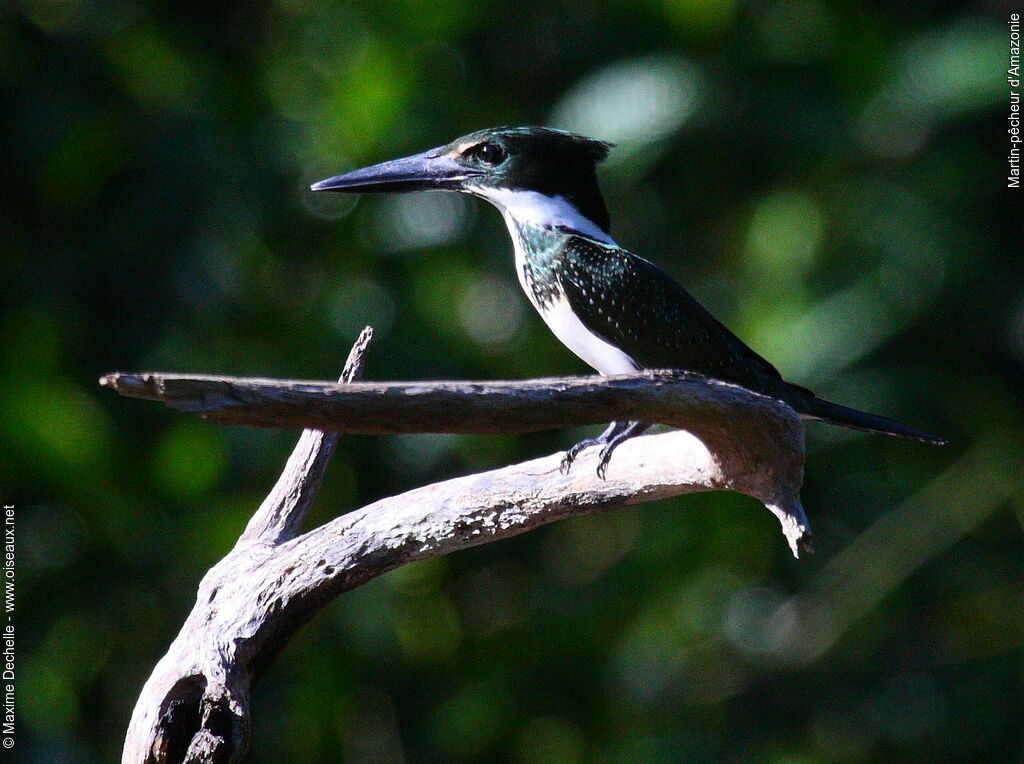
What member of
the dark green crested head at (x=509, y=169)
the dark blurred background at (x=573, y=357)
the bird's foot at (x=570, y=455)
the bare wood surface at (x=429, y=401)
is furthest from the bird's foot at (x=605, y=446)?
the dark blurred background at (x=573, y=357)

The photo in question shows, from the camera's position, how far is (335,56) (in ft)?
17.3

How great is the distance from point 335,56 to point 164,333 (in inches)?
53.1

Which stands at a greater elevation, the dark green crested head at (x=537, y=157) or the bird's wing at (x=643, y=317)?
the dark green crested head at (x=537, y=157)

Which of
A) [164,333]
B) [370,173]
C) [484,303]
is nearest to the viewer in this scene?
[370,173]

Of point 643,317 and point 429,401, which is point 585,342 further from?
point 429,401

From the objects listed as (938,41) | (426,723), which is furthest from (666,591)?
(938,41)

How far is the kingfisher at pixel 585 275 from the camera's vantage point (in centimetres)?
261

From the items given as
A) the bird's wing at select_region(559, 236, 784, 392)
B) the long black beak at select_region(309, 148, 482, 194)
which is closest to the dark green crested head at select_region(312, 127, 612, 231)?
the long black beak at select_region(309, 148, 482, 194)

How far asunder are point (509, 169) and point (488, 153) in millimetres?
66

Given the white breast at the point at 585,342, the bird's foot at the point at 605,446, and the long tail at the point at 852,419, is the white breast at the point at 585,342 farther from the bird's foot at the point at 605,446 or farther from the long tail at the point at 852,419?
the long tail at the point at 852,419

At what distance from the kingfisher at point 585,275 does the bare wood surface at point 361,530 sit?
0.08m

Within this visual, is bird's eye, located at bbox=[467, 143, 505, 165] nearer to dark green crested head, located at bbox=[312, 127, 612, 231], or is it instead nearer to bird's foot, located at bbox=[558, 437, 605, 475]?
dark green crested head, located at bbox=[312, 127, 612, 231]

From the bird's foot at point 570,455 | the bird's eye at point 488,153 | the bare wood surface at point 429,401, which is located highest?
the bird's eye at point 488,153

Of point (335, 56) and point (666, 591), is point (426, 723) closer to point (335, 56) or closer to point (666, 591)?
point (666, 591)
